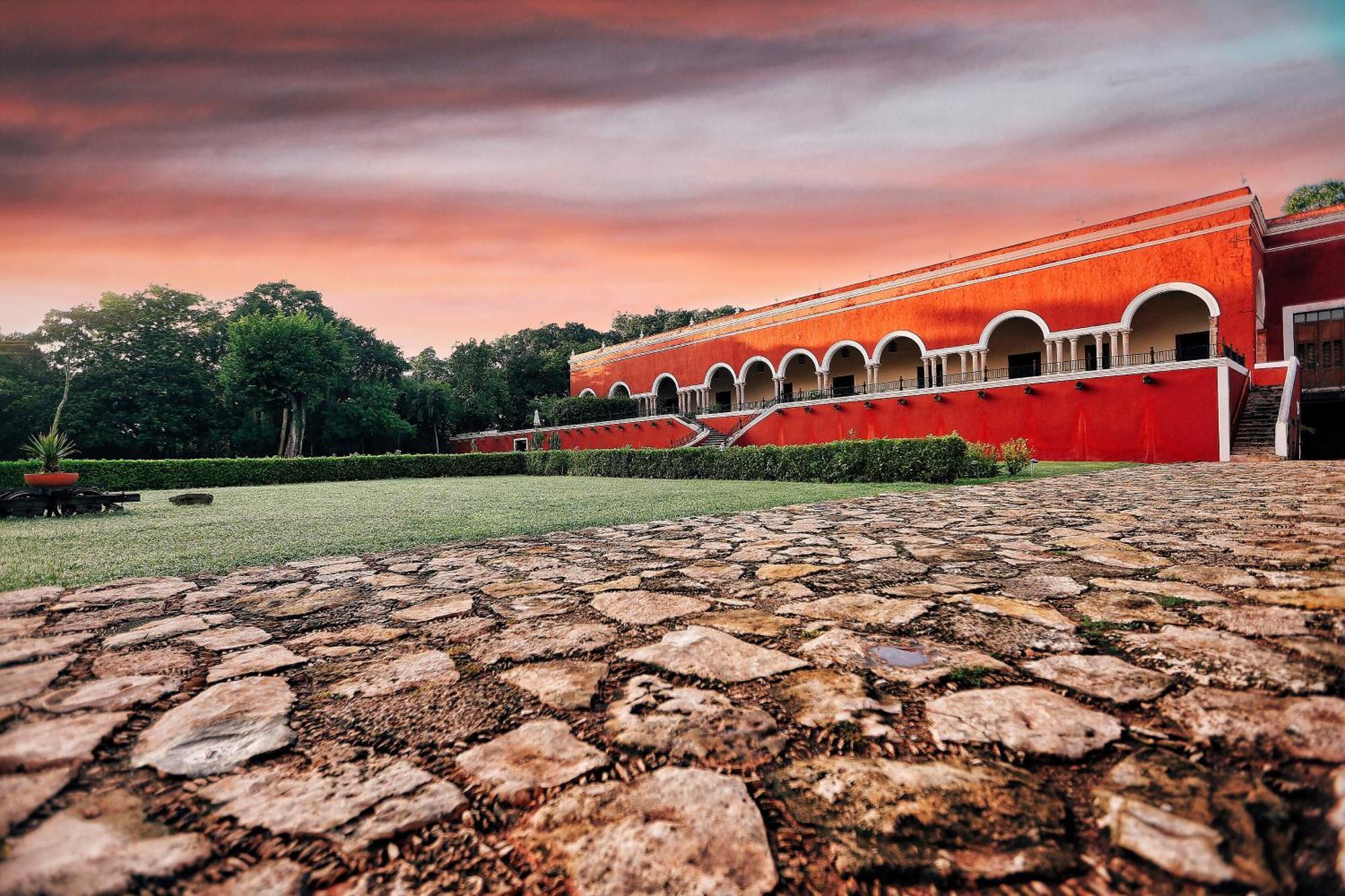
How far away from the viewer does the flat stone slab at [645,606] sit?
228cm

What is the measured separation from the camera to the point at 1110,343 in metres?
16.8

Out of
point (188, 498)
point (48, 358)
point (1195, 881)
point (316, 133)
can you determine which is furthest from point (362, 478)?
point (1195, 881)

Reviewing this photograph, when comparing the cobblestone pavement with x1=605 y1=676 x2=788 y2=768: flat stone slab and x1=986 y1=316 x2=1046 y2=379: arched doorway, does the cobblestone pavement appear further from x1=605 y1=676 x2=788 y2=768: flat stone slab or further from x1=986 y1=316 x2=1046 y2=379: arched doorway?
x1=986 y1=316 x2=1046 y2=379: arched doorway

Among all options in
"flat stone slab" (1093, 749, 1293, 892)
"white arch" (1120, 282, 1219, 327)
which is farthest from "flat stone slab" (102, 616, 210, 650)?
"white arch" (1120, 282, 1219, 327)

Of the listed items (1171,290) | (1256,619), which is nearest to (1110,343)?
(1171,290)

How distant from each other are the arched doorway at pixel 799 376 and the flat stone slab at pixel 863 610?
2436 centimetres

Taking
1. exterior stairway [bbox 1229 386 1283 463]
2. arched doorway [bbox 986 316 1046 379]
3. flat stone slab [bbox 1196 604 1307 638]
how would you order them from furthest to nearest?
arched doorway [bbox 986 316 1046 379]
exterior stairway [bbox 1229 386 1283 463]
flat stone slab [bbox 1196 604 1307 638]

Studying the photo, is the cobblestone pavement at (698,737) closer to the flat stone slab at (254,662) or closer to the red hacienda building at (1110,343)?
the flat stone slab at (254,662)

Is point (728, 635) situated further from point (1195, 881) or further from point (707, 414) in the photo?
point (707, 414)

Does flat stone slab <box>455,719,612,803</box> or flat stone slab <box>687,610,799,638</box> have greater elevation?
flat stone slab <box>455,719,612,803</box>

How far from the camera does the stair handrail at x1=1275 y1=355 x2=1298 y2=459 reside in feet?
39.4

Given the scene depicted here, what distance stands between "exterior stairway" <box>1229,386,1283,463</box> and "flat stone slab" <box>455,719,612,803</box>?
15785mm

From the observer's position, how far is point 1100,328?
1648 cm

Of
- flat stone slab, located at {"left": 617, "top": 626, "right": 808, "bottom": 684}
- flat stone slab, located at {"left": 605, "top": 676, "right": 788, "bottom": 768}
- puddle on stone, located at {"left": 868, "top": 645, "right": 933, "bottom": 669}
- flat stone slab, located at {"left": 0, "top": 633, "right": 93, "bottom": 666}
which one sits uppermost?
flat stone slab, located at {"left": 0, "top": 633, "right": 93, "bottom": 666}
